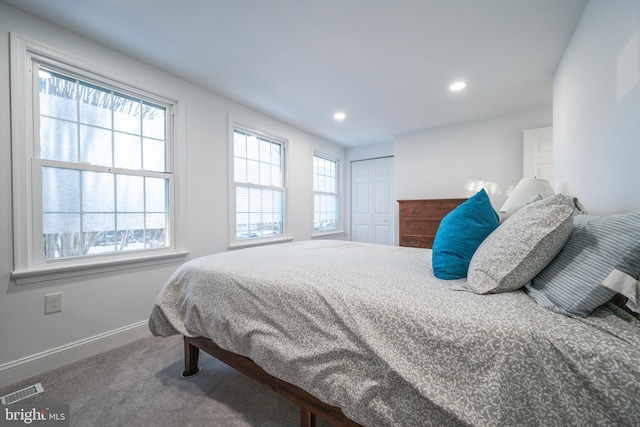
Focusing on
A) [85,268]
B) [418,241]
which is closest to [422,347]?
[85,268]

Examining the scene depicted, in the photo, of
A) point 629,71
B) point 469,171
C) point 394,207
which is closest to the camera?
point 629,71

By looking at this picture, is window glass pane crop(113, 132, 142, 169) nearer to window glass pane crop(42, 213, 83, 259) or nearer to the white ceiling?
window glass pane crop(42, 213, 83, 259)

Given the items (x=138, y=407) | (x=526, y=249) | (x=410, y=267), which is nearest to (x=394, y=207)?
(x=410, y=267)

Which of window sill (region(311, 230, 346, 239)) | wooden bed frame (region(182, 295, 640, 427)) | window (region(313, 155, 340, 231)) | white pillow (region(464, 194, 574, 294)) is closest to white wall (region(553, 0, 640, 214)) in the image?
white pillow (region(464, 194, 574, 294))

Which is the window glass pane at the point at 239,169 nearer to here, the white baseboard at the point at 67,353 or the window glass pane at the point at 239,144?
the window glass pane at the point at 239,144

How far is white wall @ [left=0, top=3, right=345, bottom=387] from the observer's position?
1.57m

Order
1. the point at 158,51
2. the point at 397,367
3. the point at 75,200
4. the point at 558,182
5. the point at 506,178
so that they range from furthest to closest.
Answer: the point at 506,178 → the point at 558,182 → the point at 158,51 → the point at 75,200 → the point at 397,367

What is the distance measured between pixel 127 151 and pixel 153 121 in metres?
0.40

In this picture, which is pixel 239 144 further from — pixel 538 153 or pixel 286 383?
pixel 538 153

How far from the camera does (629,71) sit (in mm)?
1048

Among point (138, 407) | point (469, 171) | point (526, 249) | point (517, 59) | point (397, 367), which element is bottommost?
point (138, 407)

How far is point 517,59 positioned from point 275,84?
2.24 meters

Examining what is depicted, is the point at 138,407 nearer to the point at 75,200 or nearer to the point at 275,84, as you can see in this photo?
the point at 75,200

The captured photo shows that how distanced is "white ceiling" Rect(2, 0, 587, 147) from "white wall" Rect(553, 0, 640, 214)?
322mm
